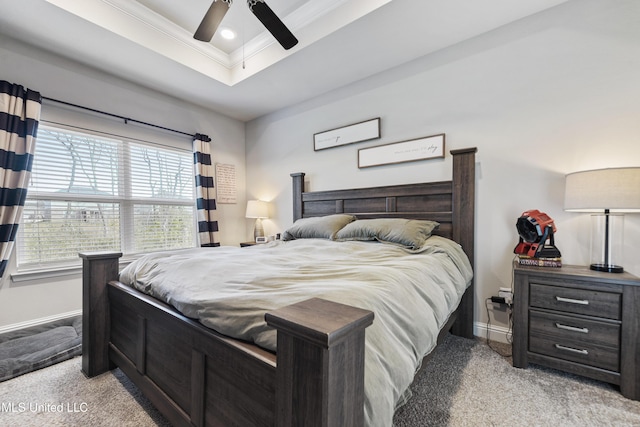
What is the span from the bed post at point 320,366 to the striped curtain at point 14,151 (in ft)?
9.94

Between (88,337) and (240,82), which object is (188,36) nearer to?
(240,82)

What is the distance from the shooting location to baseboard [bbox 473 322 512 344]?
7.45 feet

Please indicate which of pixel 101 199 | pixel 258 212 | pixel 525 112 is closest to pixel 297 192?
pixel 258 212

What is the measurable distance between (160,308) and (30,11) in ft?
8.62

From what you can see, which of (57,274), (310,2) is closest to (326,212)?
(310,2)

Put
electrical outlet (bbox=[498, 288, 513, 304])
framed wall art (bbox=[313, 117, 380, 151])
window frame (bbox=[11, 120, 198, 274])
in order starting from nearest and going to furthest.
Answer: electrical outlet (bbox=[498, 288, 513, 304])
window frame (bbox=[11, 120, 198, 274])
framed wall art (bbox=[313, 117, 380, 151])

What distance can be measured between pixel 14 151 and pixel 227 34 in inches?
86.0

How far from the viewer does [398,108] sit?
9.45 feet

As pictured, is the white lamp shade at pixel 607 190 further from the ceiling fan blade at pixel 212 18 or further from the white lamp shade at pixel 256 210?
the white lamp shade at pixel 256 210

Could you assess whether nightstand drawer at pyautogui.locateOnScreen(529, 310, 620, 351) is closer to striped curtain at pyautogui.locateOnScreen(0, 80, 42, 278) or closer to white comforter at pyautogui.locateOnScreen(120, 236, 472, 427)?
white comforter at pyautogui.locateOnScreen(120, 236, 472, 427)

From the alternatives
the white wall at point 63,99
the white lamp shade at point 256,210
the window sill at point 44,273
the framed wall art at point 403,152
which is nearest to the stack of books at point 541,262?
the framed wall art at point 403,152

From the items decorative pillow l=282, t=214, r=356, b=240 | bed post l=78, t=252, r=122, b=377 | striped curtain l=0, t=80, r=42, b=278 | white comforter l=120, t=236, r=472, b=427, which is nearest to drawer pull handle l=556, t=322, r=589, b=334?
white comforter l=120, t=236, r=472, b=427

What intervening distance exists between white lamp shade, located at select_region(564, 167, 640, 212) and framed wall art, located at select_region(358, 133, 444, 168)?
1056 millimetres

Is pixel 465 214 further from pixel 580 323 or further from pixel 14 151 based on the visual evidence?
pixel 14 151
